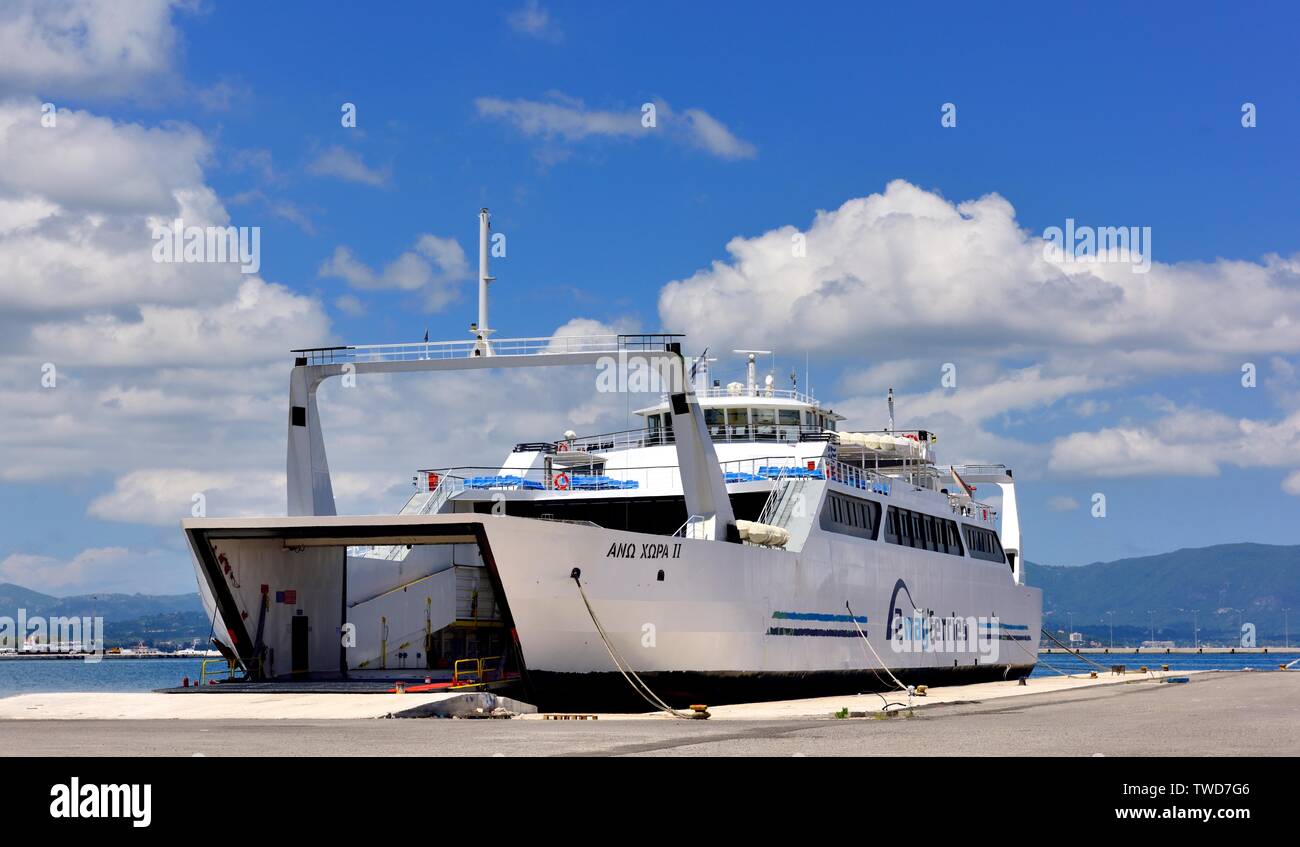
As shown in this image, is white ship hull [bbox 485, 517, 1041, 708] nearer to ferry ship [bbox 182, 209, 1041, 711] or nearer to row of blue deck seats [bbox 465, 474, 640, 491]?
ferry ship [bbox 182, 209, 1041, 711]

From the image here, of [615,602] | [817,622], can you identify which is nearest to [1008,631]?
[817,622]

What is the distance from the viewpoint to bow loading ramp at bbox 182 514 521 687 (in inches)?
1025

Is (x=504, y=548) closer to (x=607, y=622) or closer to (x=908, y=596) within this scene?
(x=607, y=622)

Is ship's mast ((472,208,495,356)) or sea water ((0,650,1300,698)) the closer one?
ship's mast ((472,208,495,356))

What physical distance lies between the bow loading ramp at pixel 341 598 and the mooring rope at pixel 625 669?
1368 millimetres

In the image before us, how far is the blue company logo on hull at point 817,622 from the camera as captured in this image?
29719mm

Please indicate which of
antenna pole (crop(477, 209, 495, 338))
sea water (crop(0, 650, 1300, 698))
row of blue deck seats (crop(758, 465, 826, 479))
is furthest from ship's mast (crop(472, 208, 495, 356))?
sea water (crop(0, 650, 1300, 698))

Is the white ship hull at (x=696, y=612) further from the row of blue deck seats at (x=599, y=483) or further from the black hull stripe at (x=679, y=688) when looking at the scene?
the row of blue deck seats at (x=599, y=483)

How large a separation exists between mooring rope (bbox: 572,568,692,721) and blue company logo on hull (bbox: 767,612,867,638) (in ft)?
14.1

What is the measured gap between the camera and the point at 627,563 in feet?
82.5

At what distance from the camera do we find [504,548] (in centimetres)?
2348

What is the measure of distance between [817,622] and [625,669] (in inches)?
293
